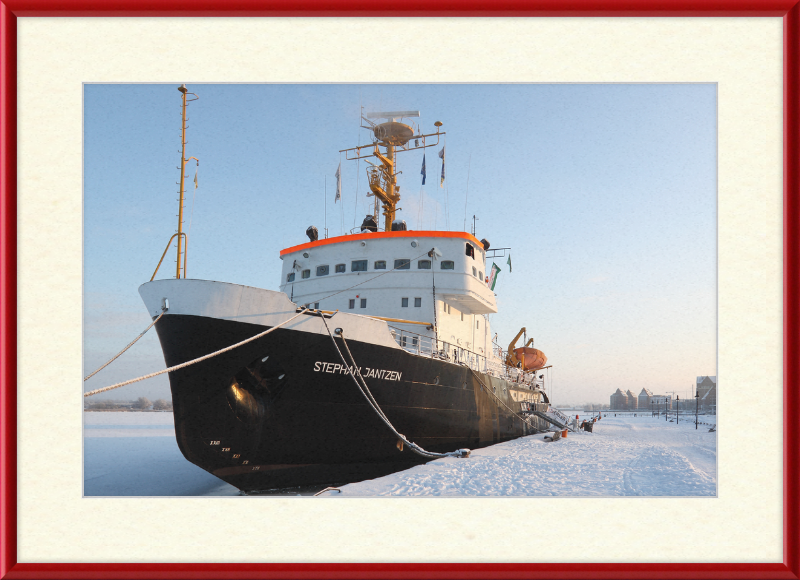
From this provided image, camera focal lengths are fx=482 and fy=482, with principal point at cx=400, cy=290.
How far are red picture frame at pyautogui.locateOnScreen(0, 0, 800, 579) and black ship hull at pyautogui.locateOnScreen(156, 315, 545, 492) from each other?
152 inches

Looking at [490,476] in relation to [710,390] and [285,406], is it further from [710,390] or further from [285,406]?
[710,390]

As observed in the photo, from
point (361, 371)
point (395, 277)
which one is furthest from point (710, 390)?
point (395, 277)

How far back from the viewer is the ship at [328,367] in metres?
7.74

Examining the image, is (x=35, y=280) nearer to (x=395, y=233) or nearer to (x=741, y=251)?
(x=741, y=251)

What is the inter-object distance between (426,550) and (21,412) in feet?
11.6

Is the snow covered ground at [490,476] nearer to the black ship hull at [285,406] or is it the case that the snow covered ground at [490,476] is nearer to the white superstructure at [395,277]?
the black ship hull at [285,406]

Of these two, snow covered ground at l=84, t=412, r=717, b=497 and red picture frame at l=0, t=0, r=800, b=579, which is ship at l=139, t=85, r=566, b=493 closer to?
snow covered ground at l=84, t=412, r=717, b=497

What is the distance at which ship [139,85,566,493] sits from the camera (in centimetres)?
774
